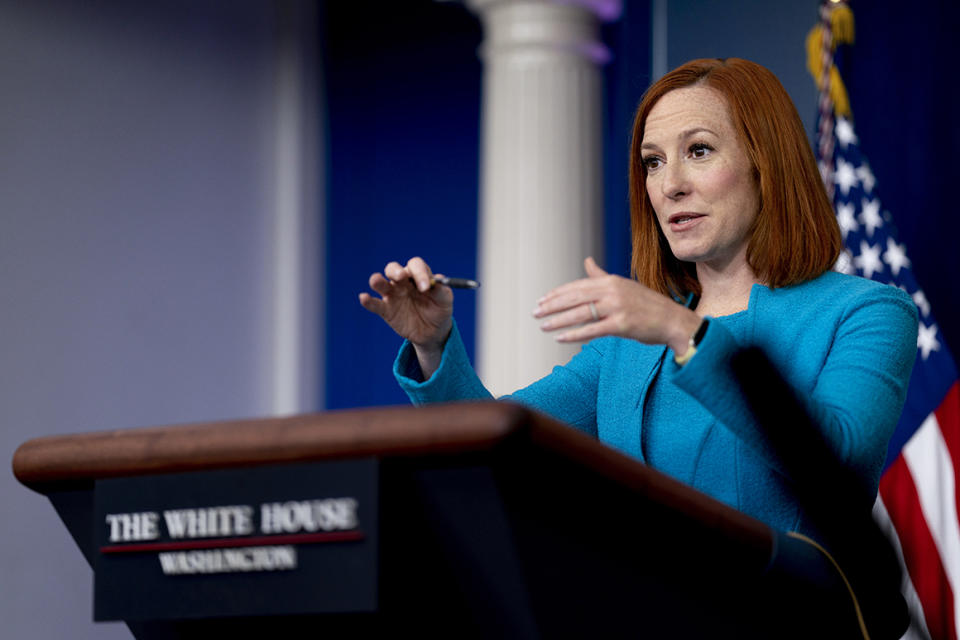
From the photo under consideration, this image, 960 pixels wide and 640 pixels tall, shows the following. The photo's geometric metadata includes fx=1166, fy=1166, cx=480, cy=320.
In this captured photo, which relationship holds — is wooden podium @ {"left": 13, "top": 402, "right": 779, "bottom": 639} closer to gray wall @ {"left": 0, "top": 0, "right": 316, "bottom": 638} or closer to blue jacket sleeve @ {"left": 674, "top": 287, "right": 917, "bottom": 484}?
blue jacket sleeve @ {"left": 674, "top": 287, "right": 917, "bottom": 484}

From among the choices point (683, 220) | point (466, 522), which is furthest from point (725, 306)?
point (466, 522)

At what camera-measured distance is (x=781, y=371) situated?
1.23 meters

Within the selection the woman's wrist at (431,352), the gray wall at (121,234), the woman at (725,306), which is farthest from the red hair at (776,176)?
the gray wall at (121,234)

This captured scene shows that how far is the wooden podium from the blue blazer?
7.1 inches

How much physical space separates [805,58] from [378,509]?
2.50m

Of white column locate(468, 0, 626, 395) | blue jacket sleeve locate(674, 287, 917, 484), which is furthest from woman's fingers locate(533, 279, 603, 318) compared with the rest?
white column locate(468, 0, 626, 395)

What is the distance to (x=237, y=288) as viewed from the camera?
4312 millimetres

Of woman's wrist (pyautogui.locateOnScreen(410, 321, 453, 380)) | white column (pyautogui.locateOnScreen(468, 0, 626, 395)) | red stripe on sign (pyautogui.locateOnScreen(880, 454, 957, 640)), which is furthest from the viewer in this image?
white column (pyautogui.locateOnScreen(468, 0, 626, 395))

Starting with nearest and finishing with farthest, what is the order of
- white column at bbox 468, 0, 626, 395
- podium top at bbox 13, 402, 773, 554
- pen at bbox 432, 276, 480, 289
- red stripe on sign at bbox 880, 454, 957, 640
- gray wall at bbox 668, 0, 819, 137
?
podium top at bbox 13, 402, 773, 554 → pen at bbox 432, 276, 480, 289 → red stripe on sign at bbox 880, 454, 957, 640 → gray wall at bbox 668, 0, 819, 137 → white column at bbox 468, 0, 626, 395

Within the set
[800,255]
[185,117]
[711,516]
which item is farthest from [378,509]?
[185,117]

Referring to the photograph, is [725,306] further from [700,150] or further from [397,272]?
[397,272]

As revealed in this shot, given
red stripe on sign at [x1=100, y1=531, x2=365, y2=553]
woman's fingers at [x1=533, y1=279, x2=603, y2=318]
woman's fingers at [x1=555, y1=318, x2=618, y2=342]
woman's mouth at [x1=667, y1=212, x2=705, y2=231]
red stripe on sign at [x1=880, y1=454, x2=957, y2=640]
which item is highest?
woman's mouth at [x1=667, y1=212, x2=705, y2=231]

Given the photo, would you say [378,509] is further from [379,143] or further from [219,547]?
[379,143]

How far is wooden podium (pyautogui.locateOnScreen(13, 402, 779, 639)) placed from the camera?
2.43 feet
